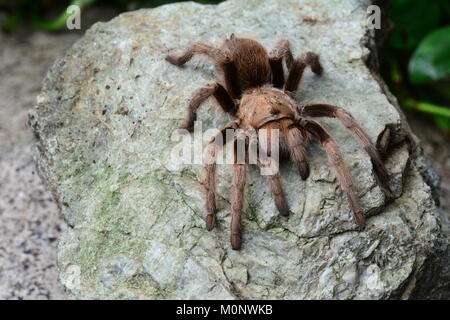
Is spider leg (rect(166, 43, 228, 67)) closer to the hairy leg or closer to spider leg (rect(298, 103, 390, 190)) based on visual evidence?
spider leg (rect(298, 103, 390, 190))

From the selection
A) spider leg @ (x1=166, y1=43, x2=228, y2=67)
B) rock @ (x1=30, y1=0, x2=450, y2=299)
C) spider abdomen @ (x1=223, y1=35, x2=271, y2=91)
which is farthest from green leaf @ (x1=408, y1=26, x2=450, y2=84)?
spider leg @ (x1=166, y1=43, x2=228, y2=67)

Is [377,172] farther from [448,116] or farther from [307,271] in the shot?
[448,116]

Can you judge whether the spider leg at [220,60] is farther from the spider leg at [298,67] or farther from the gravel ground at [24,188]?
the gravel ground at [24,188]

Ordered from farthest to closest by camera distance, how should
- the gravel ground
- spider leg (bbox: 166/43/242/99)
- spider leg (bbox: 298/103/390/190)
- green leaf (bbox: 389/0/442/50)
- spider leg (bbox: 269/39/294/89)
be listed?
green leaf (bbox: 389/0/442/50), the gravel ground, spider leg (bbox: 269/39/294/89), spider leg (bbox: 166/43/242/99), spider leg (bbox: 298/103/390/190)

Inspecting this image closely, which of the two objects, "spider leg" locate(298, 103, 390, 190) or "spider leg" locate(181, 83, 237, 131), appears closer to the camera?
"spider leg" locate(298, 103, 390, 190)

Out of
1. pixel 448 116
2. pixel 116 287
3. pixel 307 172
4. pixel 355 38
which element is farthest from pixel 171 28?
pixel 448 116

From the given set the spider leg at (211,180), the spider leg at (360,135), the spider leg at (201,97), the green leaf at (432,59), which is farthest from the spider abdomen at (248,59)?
the green leaf at (432,59)

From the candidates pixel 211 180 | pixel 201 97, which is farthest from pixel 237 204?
pixel 201 97
